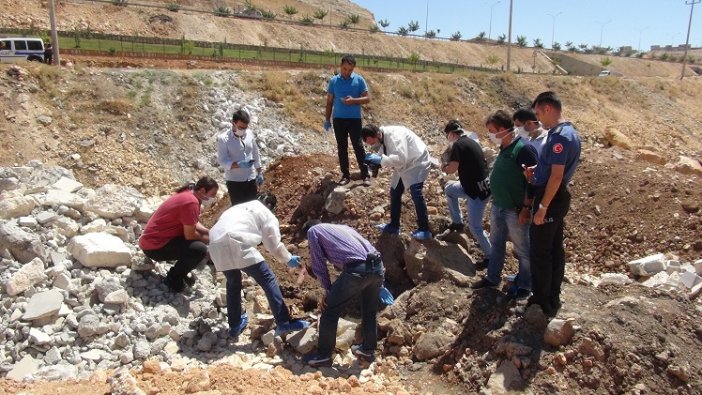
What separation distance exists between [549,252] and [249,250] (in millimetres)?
2490

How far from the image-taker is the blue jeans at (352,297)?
447 cm

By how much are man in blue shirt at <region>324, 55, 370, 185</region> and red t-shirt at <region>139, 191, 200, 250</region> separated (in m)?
2.45

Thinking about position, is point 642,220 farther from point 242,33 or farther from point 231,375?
point 242,33

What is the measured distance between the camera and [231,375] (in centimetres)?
438

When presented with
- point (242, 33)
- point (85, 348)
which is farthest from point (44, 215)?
point (242, 33)

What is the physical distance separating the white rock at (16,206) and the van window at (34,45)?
52.5 ft

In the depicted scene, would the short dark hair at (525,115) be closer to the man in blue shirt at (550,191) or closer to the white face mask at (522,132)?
Answer: the white face mask at (522,132)

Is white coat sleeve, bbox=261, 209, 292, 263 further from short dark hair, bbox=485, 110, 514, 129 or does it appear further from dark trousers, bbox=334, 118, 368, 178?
dark trousers, bbox=334, 118, 368, 178

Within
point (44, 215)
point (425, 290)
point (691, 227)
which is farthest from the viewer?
point (691, 227)

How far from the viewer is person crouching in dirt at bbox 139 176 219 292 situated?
5.55 metres

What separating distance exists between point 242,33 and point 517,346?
4352cm

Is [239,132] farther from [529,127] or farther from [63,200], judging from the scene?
[529,127]

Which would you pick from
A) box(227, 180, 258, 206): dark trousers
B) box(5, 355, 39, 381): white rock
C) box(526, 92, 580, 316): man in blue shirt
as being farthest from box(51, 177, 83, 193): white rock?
box(526, 92, 580, 316): man in blue shirt

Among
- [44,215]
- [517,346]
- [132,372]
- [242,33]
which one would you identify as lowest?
[132,372]
